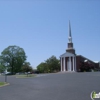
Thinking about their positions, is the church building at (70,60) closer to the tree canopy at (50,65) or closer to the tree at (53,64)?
the tree at (53,64)

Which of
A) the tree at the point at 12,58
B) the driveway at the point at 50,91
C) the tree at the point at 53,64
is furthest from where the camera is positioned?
the tree at the point at 53,64

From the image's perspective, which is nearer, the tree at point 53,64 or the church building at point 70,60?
the church building at point 70,60

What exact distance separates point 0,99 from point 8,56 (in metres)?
72.4

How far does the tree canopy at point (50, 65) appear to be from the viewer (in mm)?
89562

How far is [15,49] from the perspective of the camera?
8306cm

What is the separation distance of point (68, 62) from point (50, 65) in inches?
377

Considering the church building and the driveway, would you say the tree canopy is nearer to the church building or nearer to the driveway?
the church building

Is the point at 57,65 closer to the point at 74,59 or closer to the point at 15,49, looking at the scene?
the point at 74,59

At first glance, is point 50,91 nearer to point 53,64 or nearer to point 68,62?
point 68,62

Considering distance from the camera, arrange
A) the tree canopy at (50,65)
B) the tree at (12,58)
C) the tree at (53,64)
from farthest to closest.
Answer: the tree at (53,64)
the tree canopy at (50,65)
the tree at (12,58)

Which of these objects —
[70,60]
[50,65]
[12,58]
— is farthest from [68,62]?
[12,58]

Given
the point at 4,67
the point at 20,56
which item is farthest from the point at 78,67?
the point at 4,67

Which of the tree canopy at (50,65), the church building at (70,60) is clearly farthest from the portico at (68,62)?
the tree canopy at (50,65)

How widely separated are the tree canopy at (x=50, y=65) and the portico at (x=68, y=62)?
19.5 feet
